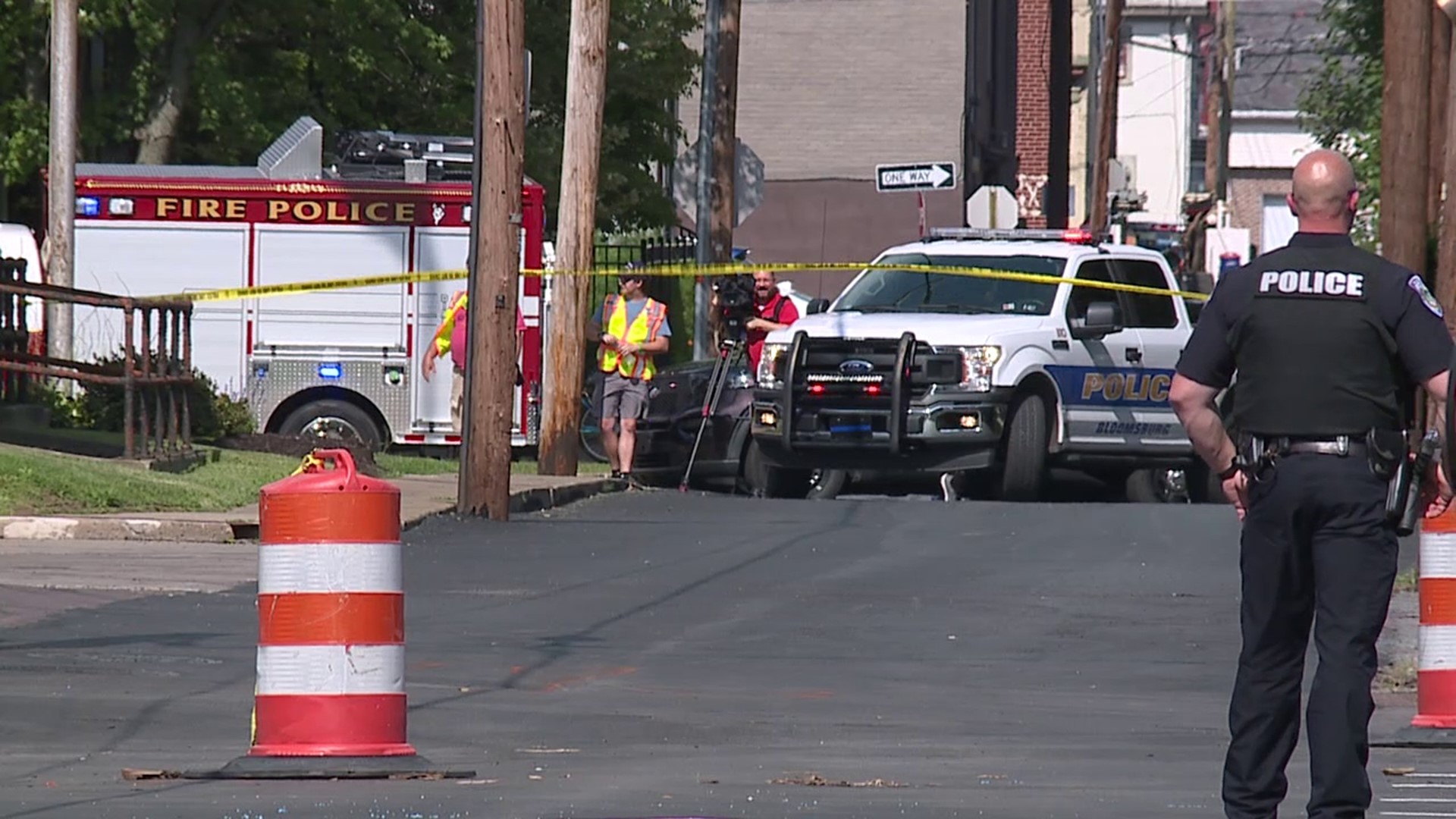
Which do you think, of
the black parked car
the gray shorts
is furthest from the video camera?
the gray shorts

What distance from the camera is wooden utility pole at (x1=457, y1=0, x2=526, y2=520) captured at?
17438mm

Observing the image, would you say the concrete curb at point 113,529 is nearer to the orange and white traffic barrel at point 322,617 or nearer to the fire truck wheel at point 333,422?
the orange and white traffic barrel at point 322,617

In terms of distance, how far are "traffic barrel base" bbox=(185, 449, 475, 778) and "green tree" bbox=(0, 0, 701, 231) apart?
2099 cm

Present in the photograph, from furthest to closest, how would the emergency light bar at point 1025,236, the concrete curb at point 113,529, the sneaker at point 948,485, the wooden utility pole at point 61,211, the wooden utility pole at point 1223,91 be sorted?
the wooden utility pole at point 1223,91
the wooden utility pole at point 61,211
the emergency light bar at point 1025,236
the sneaker at point 948,485
the concrete curb at point 113,529

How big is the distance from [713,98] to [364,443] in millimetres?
6116

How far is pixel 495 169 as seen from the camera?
1764 cm

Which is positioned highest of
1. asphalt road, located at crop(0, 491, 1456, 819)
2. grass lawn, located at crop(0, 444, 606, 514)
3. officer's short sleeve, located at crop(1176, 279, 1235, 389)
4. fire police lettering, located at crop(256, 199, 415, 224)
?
fire police lettering, located at crop(256, 199, 415, 224)

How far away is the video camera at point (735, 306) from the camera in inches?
893

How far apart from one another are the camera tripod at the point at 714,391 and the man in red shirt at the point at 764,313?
0.20 meters

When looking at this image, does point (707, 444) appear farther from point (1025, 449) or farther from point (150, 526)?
point (150, 526)

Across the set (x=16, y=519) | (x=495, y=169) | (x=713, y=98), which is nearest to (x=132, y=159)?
(x=713, y=98)

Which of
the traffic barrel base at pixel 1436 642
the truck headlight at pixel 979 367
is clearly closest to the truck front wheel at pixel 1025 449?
the truck headlight at pixel 979 367

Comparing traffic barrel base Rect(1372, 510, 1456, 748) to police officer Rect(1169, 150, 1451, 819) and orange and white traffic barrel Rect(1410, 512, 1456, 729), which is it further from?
police officer Rect(1169, 150, 1451, 819)

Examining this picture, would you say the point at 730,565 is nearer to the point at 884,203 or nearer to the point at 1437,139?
the point at 1437,139
